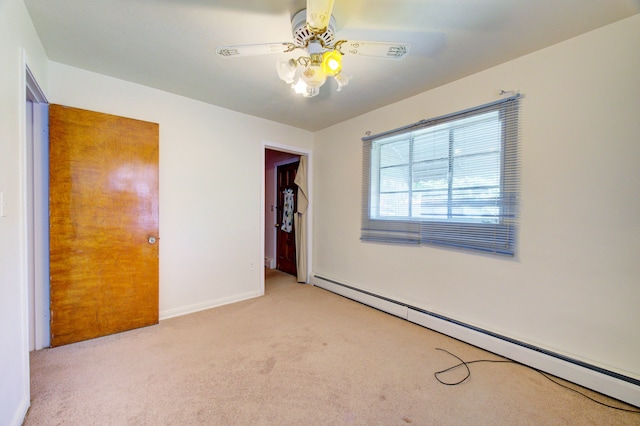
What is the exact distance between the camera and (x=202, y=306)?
313cm

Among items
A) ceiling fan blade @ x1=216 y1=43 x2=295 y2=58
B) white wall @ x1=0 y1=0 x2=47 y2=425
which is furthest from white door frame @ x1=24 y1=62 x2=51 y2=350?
ceiling fan blade @ x1=216 y1=43 x2=295 y2=58

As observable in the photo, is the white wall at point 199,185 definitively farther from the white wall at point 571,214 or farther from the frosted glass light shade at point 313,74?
the white wall at point 571,214

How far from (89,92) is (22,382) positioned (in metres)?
2.40

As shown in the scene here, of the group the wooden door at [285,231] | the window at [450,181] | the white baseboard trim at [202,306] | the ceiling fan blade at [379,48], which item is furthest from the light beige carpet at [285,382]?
the wooden door at [285,231]

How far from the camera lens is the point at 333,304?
3344mm

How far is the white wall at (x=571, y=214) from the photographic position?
1714 millimetres

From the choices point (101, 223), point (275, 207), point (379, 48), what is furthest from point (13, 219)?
point (275, 207)

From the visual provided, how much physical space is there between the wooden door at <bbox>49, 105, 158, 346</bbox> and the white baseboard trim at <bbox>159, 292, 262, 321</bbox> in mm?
180

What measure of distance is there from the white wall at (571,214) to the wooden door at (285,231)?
9.28 ft

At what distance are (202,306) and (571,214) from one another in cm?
372

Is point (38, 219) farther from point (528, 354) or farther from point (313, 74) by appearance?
point (528, 354)

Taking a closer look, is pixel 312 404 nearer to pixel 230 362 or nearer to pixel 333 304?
pixel 230 362

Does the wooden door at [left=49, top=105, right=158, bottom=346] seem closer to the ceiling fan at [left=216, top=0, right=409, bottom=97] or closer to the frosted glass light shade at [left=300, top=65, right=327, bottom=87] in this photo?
the ceiling fan at [left=216, top=0, right=409, bottom=97]

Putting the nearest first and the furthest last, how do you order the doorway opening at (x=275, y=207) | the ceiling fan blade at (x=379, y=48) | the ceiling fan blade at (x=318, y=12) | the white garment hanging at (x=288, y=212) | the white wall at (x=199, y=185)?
the ceiling fan blade at (x=318, y=12) → the ceiling fan blade at (x=379, y=48) → the white wall at (x=199, y=185) → the white garment hanging at (x=288, y=212) → the doorway opening at (x=275, y=207)
